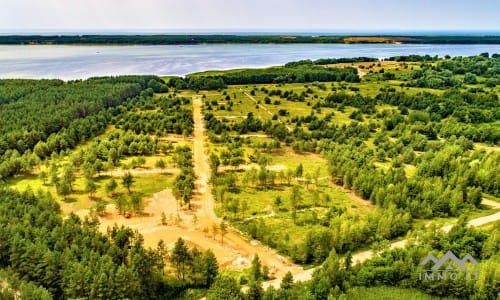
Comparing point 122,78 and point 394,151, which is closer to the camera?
point 394,151

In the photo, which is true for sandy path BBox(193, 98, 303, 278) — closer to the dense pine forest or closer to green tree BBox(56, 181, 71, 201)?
the dense pine forest

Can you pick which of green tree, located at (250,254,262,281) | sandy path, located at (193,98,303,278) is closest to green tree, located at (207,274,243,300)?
green tree, located at (250,254,262,281)

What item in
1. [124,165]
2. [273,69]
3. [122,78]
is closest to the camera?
[124,165]

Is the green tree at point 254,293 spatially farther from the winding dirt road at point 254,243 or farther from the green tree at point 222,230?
the green tree at point 222,230

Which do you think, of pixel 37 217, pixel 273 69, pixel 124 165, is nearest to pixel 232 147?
pixel 124 165

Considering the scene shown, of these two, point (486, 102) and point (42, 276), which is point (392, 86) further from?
point (42, 276)

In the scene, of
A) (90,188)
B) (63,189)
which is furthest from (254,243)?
(63,189)

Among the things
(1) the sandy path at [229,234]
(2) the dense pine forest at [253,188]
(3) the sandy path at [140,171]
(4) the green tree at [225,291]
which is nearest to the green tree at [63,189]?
(2) the dense pine forest at [253,188]
